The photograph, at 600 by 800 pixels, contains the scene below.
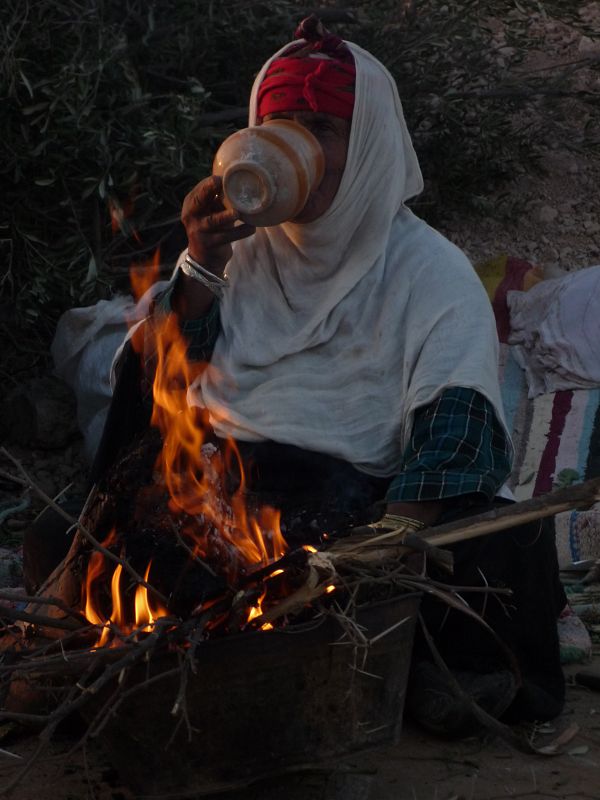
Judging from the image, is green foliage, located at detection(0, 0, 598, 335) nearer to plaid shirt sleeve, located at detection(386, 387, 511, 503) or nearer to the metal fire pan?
plaid shirt sleeve, located at detection(386, 387, 511, 503)

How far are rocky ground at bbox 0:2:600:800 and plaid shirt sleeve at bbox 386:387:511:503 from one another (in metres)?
0.58

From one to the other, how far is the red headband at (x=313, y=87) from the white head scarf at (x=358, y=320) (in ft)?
0.12

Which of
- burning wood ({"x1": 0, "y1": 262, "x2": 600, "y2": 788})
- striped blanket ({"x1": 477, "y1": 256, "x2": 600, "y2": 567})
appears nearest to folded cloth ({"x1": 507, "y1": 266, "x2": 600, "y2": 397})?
striped blanket ({"x1": 477, "y1": 256, "x2": 600, "y2": 567})

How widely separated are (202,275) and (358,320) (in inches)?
16.1

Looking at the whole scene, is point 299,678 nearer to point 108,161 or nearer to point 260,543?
point 260,543

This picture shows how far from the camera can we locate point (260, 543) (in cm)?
259

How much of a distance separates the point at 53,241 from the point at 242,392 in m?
2.57

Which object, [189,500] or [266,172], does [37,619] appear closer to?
[189,500]

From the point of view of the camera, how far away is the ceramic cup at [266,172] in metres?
2.65

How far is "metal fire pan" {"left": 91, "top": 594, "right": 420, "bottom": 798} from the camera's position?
84.6 inches

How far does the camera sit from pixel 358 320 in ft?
10.1

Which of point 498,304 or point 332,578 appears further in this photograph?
point 498,304

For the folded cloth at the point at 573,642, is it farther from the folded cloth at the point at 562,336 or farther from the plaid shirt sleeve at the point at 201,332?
the folded cloth at the point at 562,336

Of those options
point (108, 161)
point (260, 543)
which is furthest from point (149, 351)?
point (108, 161)
